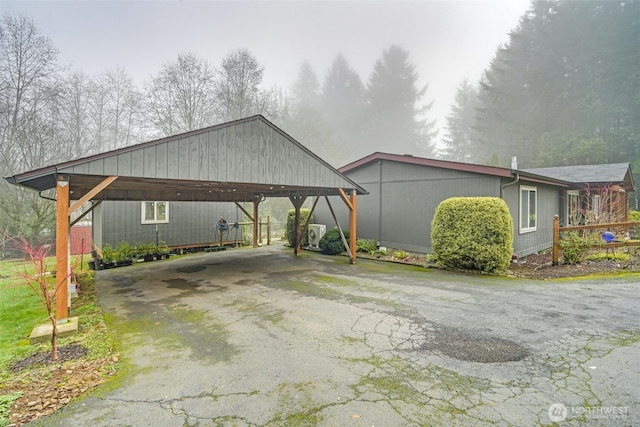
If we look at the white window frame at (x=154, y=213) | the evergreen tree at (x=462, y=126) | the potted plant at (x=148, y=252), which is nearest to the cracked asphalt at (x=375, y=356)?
the potted plant at (x=148, y=252)

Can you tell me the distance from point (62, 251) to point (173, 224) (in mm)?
8611

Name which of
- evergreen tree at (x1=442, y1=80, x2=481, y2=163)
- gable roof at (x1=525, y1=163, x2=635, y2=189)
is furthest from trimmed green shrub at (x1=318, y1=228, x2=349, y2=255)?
evergreen tree at (x1=442, y1=80, x2=481, y2=163)

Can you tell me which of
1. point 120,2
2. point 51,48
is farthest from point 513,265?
point 120,2

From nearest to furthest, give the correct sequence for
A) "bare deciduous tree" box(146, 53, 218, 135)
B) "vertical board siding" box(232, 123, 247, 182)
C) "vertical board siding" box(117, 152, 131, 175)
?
"vertical board siding" box(117, 152, 131, 175) < "vertical board siding" box(232, 123, 247, 182) < "bare deciduous tree" box(146, 53, 218, 135)

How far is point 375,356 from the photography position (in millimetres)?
3715

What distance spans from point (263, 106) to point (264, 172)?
14.9m

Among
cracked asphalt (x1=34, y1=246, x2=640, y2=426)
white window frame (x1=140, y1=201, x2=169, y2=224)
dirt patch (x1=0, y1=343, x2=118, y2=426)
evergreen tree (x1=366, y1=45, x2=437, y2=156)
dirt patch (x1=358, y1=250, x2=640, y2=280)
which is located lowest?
dirt patch (x1=0, y1=343, x2=118, y2=426)

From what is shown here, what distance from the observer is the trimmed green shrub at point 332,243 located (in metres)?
12.4

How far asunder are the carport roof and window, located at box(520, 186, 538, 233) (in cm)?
576

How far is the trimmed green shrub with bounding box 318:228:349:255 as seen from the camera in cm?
1237

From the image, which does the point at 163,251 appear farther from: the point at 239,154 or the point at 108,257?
the point at 239,154

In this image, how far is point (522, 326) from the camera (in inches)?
179

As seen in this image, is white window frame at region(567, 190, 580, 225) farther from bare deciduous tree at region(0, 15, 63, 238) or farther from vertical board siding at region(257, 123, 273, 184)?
bare deciduous tree at region(0, 15, 63, 238)

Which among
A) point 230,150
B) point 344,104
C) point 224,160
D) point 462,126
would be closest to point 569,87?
point 462,126
